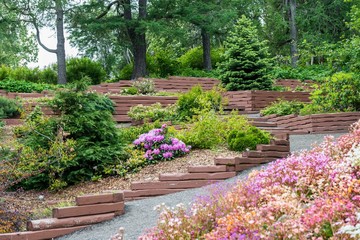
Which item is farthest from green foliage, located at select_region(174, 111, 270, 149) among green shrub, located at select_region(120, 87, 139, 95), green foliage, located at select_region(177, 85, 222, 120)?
green shrub, located at select_region(120, 87, 139, 95)

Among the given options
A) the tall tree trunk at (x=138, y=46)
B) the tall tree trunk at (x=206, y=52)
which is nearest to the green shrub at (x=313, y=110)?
the tall tree trunk at (x=138, y=46)

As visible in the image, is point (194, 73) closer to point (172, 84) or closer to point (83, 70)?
point (172, 84)

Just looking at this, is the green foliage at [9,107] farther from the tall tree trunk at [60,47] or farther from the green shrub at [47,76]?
the green shrub at [47,76]

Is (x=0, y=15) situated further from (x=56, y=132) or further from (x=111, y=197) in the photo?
(x=111, y=197)

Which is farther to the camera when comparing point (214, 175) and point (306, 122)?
point (306, 122)

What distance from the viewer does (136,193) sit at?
7992 mm

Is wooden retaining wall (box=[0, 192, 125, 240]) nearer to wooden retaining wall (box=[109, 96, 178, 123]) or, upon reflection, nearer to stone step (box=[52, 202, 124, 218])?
stone step (box=[52, 202, 124, 218])

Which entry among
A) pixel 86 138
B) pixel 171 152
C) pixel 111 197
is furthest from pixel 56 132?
pixel 111 197

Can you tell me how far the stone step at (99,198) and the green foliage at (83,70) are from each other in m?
16.5

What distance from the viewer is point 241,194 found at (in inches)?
215

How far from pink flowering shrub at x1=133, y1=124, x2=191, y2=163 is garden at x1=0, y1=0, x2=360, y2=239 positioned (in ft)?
0.06

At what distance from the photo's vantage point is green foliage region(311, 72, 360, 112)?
13461mm

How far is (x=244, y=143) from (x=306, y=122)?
409 cm

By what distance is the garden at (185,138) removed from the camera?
15.6 ft
